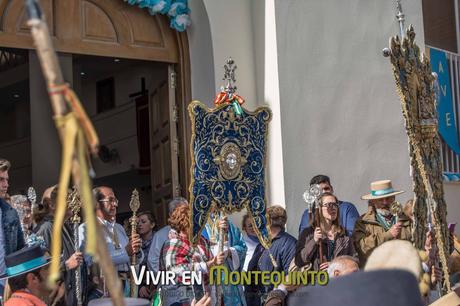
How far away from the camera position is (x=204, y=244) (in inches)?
289

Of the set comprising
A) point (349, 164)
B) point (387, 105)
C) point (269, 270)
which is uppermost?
point (387, 105)

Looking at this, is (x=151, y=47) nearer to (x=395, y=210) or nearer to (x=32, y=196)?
(x=32, y=196)

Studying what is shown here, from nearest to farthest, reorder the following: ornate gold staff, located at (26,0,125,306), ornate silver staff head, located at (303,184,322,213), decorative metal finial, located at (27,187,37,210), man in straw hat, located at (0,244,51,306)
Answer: ornate gold staff, located at (26,0,125,306)
man in straw hat, located at (0,244,51,306)
decorative metal finial, located at (27,187,37,210)
ornate silver staff head, located at (303,184,322,213)

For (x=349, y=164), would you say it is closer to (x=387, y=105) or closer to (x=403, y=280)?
(x=387, y=105)

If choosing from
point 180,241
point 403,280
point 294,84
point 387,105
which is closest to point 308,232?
point 180,241

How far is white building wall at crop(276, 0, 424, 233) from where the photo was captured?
373 inches

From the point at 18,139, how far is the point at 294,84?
11.3 feet

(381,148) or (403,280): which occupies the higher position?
(381,148)

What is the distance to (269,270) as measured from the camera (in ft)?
25.2

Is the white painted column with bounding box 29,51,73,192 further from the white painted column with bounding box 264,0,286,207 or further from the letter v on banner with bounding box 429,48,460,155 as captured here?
the letter v on banner with bounding box 429,48,460,155

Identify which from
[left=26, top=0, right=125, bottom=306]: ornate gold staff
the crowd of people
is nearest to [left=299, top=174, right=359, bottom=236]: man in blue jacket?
the crowd of people

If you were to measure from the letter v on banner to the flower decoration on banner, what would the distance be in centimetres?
395

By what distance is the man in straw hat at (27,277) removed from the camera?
191 inches

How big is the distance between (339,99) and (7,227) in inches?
184
